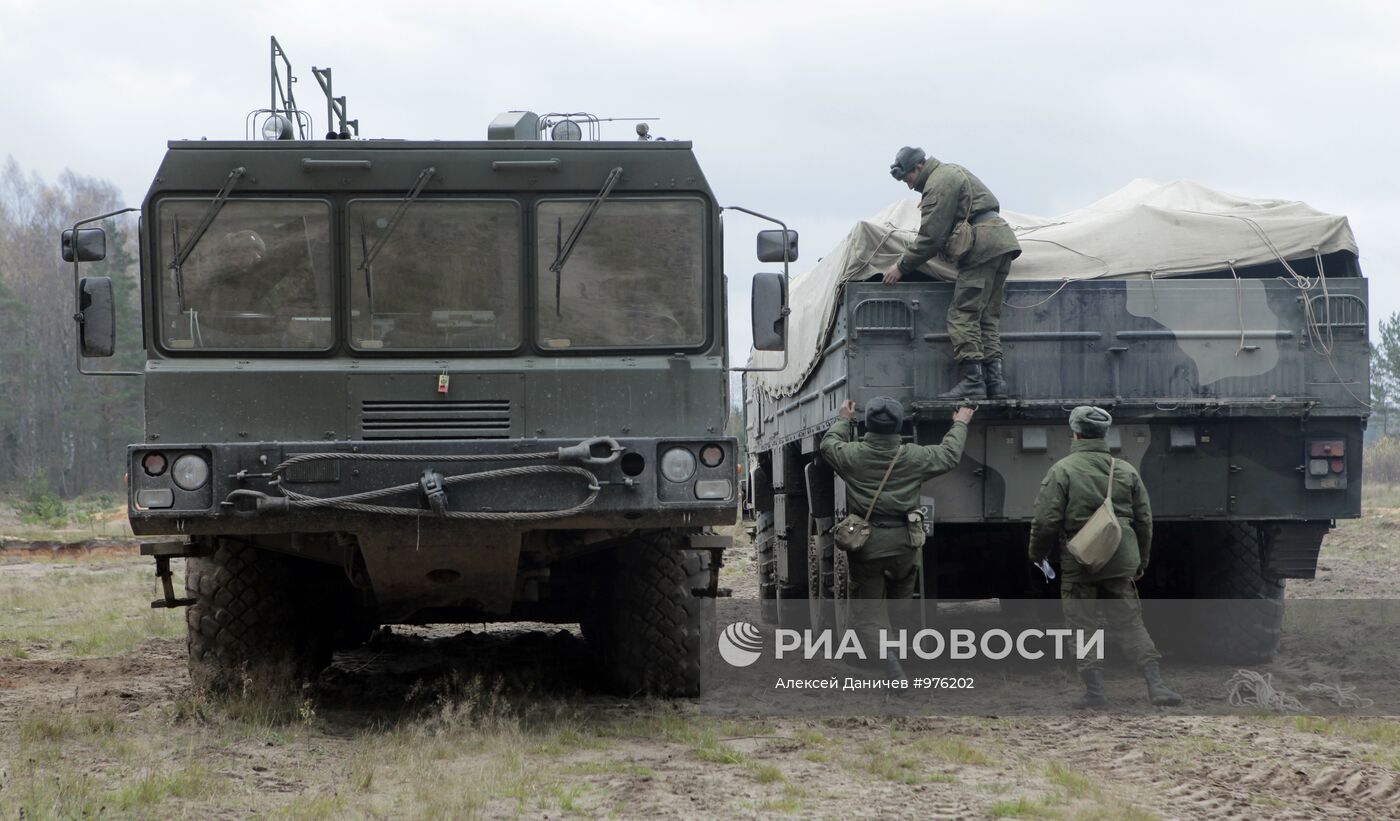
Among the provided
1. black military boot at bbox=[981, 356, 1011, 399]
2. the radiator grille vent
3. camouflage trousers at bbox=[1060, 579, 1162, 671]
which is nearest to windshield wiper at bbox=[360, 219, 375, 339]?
the radiator grille vent

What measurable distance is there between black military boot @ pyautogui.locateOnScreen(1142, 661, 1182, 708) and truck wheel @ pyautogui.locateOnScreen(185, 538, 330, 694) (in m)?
4.36

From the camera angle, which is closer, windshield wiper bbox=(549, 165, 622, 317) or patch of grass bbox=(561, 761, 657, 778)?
patch of grass bbox=(561, 761, 657, 778)

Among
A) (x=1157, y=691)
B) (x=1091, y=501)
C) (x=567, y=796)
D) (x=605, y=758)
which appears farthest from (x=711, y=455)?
(x=1157, y=691)

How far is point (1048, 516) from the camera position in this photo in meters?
7.87

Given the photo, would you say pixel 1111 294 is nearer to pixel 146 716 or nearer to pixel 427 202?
pixel 427 202

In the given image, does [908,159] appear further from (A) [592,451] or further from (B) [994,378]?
(A) [592,451]

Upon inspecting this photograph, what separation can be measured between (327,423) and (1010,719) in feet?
11.7

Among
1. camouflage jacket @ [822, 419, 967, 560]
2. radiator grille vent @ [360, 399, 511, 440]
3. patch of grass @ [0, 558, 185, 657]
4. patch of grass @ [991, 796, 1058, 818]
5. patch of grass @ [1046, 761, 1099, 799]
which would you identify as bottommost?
patch of grass @ [0, 558, 185, 657]

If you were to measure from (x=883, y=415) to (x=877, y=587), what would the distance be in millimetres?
1010

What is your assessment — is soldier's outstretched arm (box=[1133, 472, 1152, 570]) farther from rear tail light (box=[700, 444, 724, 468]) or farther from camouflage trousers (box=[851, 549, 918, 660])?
rear tail light (box=[700, 444, 724, 468])

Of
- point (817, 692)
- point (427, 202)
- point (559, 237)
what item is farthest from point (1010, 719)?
point (427, 202)

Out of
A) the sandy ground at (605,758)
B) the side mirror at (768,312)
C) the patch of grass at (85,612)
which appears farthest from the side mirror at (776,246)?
the patch of grass at (85,612)

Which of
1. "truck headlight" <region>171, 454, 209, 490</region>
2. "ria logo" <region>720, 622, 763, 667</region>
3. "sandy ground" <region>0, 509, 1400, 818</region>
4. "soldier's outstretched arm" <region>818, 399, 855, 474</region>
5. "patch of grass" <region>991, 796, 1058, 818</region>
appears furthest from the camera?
"ria logo" <region>720, 622, 763, 667</region>

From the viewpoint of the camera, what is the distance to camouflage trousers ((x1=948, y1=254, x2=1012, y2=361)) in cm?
855
